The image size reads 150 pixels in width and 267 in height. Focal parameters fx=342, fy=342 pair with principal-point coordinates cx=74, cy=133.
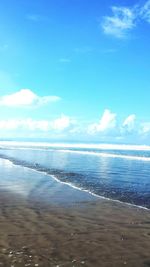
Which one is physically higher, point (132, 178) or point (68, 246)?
point (132, 178)

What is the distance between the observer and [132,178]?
23672mm

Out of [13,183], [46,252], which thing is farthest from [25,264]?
[13,183]

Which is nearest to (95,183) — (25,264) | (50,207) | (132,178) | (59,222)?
(132,178)

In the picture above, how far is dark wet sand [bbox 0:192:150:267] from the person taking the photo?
27.4 feet

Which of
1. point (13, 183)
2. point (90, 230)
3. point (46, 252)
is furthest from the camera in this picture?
point (13, 183)

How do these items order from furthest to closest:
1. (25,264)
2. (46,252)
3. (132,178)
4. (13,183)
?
(132,178) → (13,183) → (46,252) → (25,264)

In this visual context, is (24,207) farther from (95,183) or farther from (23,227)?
(95,183)

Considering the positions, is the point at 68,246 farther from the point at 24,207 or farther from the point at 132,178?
the point at 132,178

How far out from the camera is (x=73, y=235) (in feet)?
33.9

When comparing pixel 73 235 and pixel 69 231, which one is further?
pixel 69 231

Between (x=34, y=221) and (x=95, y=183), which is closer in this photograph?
(x=34, y=221)

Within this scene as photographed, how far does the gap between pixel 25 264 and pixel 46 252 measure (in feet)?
2.96

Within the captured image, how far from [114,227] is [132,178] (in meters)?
12.6

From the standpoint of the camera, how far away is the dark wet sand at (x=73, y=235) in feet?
27.4
